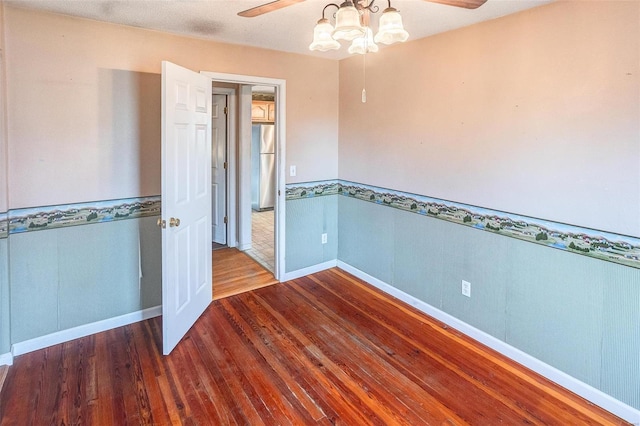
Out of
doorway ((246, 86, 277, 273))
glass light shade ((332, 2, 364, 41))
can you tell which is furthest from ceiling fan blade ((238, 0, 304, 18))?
doorway ((246, 86, 277, 273))

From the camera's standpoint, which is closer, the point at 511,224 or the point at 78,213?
the point at 511,224

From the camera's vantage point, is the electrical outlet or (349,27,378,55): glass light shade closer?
(349,27,378,55): glass light shade

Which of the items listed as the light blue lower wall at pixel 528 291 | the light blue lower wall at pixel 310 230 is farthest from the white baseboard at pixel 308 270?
the light blue lower wall at pixel 528 291

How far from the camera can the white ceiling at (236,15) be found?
7.41 ft

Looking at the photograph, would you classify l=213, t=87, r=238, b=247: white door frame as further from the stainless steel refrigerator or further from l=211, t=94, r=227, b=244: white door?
the stainless steel refrigerator

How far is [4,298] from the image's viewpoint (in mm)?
2432

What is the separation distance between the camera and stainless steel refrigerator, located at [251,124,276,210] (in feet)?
23.6

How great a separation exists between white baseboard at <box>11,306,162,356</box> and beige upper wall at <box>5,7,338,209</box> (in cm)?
94

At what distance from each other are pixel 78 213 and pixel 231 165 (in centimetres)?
228

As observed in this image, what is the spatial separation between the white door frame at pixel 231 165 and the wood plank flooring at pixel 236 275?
322mm

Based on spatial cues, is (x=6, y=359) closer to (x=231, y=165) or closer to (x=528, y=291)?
(x=231, y=165)

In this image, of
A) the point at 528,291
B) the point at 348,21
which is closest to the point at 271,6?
the point at 348,21

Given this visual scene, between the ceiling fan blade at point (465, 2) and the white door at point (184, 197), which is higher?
the ceiling fan blade at point (465, 2)

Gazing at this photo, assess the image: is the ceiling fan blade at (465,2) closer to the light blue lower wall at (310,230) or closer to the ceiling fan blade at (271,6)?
the ceiling fan blade at (271,6)
